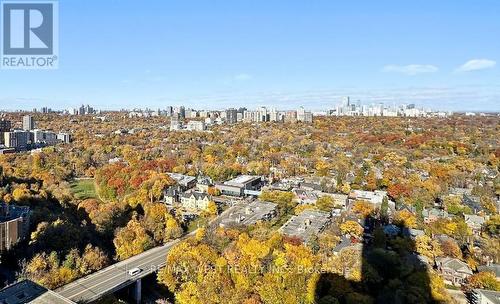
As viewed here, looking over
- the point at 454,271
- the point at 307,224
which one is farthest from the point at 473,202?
the point at 307,224

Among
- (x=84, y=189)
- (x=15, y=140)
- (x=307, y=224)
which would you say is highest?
(x=15, y=140)

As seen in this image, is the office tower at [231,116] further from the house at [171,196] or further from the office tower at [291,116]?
the house at [171,196]

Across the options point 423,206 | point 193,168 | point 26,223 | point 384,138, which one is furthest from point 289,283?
point 384,138

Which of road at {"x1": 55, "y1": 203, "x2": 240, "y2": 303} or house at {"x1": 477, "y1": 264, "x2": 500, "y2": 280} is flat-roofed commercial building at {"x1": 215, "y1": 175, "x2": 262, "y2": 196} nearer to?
road at {"x1": 55, "y1": 203, "x2": 240, "y2": 303}

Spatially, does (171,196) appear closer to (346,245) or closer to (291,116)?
(346,245)

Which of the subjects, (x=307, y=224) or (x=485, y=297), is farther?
(x=307, y=224)

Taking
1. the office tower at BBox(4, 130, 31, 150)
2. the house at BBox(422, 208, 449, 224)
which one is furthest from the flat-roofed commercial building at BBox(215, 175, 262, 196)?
the office tower at BBox(4, 130, 31, 150)

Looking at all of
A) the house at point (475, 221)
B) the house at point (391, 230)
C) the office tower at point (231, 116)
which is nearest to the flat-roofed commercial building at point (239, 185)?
the house at point (391, 230)
